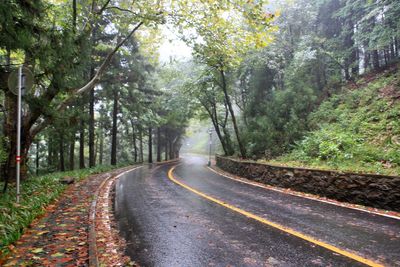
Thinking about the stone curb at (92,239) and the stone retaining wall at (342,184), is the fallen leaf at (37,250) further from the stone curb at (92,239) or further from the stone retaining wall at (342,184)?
the stone retaining wall at (342,184)

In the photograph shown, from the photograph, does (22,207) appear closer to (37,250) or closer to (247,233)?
(37,250)

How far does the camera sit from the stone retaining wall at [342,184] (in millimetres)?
7502

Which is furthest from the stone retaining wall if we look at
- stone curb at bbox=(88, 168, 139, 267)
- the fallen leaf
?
the fallen leaf

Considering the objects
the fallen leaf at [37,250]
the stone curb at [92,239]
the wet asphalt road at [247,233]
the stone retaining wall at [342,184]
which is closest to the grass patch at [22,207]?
the fallen leaf at [37,250]

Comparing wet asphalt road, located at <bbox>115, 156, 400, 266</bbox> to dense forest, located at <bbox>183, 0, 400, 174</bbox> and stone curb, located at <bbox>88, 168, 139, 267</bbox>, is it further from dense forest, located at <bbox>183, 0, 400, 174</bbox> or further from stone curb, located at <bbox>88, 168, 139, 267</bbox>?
dense forest, located at <bbox>183, 0, 400, 174</bbox>

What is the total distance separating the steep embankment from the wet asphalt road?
4.20 metres

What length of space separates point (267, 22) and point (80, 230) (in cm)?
841

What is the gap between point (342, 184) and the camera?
8812 mm

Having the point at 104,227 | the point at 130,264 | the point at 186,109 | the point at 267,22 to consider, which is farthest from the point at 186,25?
the point at 186,109

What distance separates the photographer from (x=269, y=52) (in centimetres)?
2091

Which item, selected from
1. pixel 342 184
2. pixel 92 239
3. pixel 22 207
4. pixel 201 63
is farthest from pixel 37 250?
pixel 201 63

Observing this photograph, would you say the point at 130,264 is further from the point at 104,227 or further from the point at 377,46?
the point at 377,46

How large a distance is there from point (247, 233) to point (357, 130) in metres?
11.9

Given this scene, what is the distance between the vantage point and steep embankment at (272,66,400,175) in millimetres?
11539
